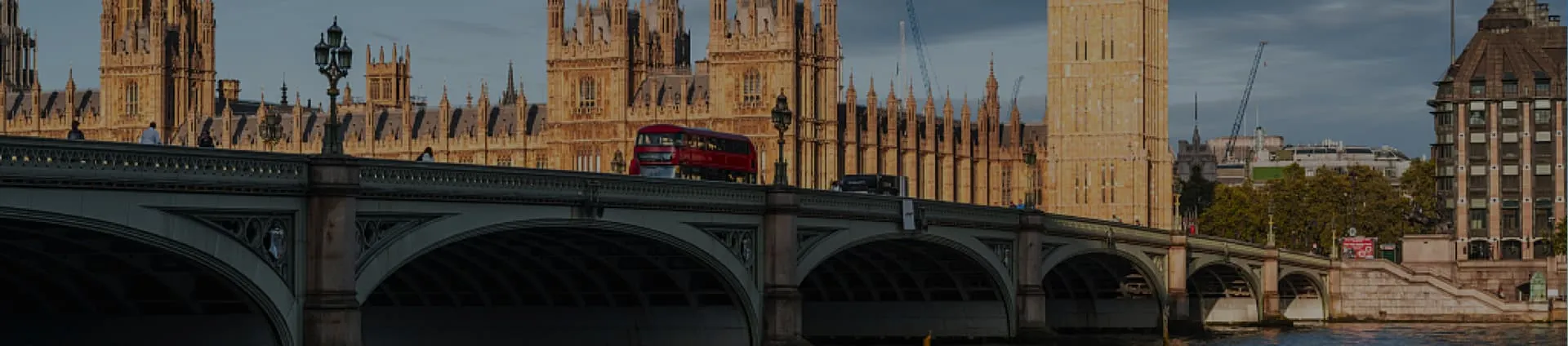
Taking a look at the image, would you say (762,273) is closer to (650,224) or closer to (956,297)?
(650,224)

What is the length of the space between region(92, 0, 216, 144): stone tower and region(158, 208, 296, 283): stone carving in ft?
416

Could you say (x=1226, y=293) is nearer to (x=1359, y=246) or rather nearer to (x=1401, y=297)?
(x=1401, y=297)

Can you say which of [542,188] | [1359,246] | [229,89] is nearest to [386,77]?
[229,89]

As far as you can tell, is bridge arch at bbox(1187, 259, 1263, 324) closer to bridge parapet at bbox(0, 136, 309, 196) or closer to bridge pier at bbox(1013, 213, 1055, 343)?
bridge pier at bbox(1013, 213, 1055, 343)

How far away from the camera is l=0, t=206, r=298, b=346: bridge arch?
115 ft

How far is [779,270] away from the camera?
5509cm

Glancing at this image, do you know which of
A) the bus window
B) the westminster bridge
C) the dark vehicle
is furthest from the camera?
the dark vehicle

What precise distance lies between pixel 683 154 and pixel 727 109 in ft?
166

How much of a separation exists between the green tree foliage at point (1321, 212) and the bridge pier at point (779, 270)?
10920 centimetres

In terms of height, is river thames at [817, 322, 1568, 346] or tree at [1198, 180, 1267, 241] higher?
tree at [1198, 180, 1267, 241]

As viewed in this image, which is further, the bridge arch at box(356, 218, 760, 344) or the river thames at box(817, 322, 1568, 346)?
the river thames at box(817, 322, 1568, 346)

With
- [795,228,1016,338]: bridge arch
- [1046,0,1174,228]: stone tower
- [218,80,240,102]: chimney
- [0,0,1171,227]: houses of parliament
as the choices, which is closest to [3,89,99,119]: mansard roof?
[0,0,1171,227]: houses of parliament

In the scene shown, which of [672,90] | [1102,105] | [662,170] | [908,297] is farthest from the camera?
[1102,105]

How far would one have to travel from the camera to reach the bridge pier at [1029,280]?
243 ft
